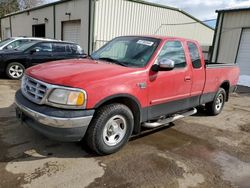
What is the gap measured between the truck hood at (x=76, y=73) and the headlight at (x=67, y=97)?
3.7 inches

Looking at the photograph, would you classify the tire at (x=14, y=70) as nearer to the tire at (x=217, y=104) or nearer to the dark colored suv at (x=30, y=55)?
the dark colored suv at (x=30, y=55)

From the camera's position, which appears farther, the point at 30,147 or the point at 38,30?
the point at 38,30

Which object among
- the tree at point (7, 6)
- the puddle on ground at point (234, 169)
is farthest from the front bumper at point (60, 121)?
the tree at point (7, 6)

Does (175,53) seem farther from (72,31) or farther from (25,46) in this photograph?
(72,31)

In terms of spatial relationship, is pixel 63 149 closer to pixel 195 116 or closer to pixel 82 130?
pixel 82 130

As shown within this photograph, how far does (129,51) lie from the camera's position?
418 centimetres

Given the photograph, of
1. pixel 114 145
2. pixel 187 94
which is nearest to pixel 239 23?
pixel 187 94

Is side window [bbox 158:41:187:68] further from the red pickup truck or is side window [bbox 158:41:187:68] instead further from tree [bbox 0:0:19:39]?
tree [bbox 0:0:19:39]

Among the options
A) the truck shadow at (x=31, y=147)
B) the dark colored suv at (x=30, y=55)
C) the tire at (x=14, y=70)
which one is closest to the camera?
the truck shadow at (x=31, y=147)

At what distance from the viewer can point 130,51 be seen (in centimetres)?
417

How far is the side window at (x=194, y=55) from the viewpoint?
469cm

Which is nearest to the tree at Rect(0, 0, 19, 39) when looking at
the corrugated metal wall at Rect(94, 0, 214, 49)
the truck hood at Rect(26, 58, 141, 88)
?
the corrugated metal wall at Rect(94, 0, 214, 49)

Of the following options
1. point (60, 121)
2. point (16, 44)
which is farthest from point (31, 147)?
point (16, 44)

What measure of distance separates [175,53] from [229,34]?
10.4 meters
